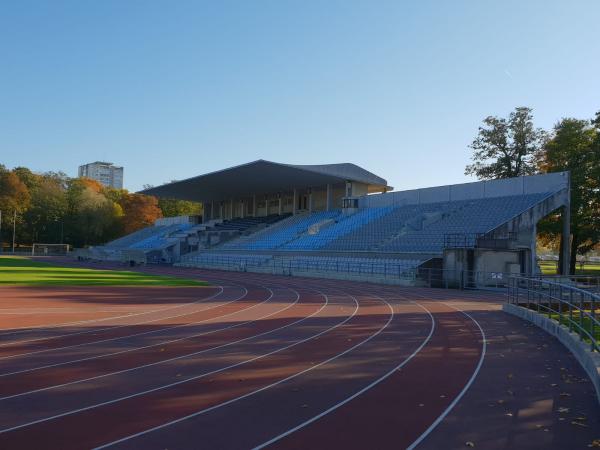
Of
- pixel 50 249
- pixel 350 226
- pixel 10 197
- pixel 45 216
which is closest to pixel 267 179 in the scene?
pixel 350 226

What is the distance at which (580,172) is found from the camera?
3728 centimetres

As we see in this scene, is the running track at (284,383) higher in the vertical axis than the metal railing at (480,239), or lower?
lower

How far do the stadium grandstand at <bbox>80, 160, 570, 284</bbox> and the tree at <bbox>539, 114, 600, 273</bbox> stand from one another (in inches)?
216

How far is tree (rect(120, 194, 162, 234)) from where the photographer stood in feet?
295

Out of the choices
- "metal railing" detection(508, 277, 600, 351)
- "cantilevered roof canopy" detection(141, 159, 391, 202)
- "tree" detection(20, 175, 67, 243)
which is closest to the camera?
"metal railing" detection(508, 277, 600, 351)

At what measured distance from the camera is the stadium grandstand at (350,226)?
2862 cm

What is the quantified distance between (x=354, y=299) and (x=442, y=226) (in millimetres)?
16975

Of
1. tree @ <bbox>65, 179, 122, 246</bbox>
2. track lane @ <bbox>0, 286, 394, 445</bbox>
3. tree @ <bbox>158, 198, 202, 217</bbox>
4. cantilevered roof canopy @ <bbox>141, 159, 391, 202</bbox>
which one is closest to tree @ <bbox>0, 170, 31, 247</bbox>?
tree @ <bbox>65, 179, 122, 246</bbox>

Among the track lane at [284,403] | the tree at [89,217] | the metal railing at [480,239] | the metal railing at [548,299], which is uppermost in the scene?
the tree at [89,217]

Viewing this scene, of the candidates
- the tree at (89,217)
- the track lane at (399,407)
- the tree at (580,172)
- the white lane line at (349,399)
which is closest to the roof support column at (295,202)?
the tree at (580,172)

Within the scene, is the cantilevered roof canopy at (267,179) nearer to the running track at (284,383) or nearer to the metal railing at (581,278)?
the metal railing at (581,278)

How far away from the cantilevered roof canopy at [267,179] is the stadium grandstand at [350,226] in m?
0.11

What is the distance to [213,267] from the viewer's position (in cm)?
4525

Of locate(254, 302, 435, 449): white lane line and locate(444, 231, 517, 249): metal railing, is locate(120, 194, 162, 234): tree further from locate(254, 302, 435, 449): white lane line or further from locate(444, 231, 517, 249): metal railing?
locate(254, 302, 435, 449): white lane line
